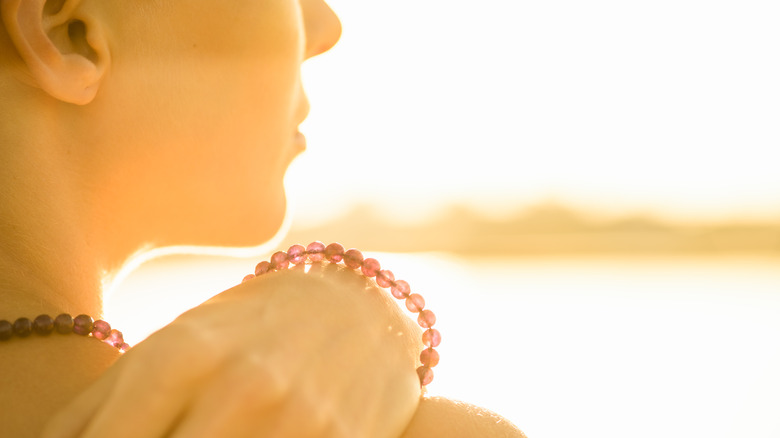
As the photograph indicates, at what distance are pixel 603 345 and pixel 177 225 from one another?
2.71m

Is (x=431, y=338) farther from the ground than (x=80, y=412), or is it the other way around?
(x=431, y=338)

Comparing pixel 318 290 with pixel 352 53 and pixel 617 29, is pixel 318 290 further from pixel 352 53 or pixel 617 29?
pixel 617 29

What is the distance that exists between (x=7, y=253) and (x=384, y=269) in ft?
0.97

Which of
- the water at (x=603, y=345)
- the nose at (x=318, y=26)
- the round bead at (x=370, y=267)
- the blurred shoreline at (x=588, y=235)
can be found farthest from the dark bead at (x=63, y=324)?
the blurred shoreline at (x=588, y=235)

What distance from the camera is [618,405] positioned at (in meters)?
2.74

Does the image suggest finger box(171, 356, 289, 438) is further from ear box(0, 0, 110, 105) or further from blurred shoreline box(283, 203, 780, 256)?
blurred shoreline box(283, 203, 780, 256)

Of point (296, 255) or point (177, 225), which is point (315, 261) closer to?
point (296, 255)

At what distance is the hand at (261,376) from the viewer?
0.43 meters

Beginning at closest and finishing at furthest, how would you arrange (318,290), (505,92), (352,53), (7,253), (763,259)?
(318,290), (7,253), (352,53), (505,92), (763,259)

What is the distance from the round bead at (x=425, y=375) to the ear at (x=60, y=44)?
354 millimetres

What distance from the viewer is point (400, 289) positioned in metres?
0.67

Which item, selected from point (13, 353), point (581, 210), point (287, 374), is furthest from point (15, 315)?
point (581, 210)

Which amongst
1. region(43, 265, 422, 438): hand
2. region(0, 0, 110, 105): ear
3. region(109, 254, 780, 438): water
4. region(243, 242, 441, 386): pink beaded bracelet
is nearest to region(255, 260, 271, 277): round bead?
region(243, 242, 441, 386): pink beaded bracelet

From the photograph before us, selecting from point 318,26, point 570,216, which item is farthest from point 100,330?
→ point 570,216
